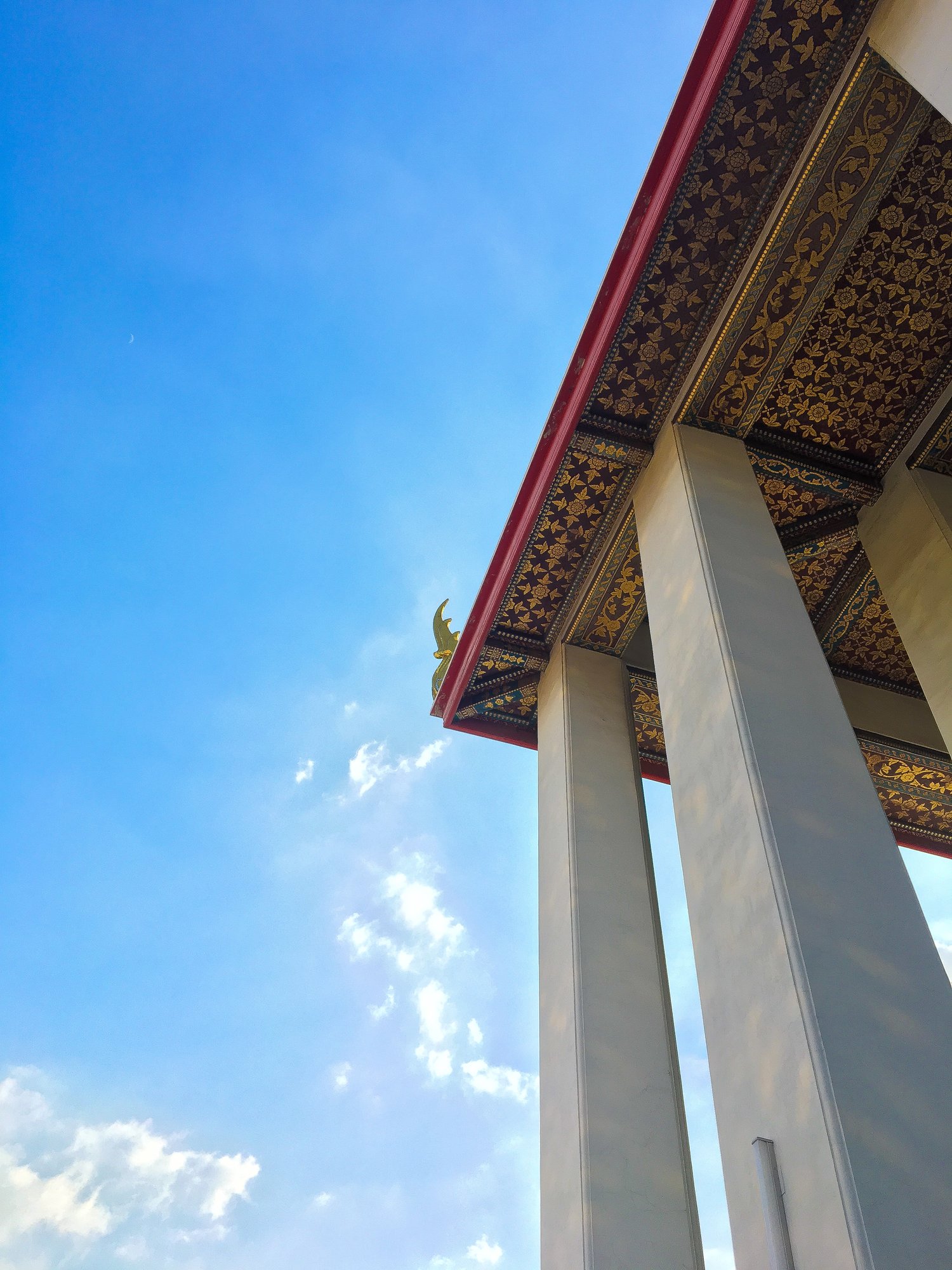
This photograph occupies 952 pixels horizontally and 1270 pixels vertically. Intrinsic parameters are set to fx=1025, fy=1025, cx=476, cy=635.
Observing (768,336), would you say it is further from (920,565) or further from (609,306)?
(920,565)

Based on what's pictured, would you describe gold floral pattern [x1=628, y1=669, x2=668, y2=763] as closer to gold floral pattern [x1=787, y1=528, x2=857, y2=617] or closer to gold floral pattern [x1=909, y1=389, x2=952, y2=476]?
gold floral pattern [x1=787, y1=528, x2=857, y2=617]

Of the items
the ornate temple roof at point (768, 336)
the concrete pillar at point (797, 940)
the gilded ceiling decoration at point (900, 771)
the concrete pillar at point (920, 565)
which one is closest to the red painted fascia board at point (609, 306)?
the ornate temple roof at point (768, 336)

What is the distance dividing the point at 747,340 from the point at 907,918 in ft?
10.0

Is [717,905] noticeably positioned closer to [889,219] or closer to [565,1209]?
[565,1209]

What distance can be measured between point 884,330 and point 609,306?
142 cm

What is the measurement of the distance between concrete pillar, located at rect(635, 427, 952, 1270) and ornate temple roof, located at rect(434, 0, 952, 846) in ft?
3.63

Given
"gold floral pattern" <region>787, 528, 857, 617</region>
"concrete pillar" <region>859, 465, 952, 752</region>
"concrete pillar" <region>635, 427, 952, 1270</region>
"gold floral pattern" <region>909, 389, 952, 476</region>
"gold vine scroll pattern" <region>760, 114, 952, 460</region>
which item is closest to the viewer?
"concrete pillar" <region>635, 427, 952, 1270</region>

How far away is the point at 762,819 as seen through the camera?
11.2 feet

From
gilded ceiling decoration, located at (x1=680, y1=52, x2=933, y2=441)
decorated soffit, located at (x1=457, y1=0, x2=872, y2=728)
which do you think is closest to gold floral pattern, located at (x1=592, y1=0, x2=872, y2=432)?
decorated soffit, located at (x1=457, y1=0, x2=872, y2=728)

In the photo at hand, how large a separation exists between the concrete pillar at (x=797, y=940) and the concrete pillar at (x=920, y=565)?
3.51 feet

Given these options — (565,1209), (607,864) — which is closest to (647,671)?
(607,864)

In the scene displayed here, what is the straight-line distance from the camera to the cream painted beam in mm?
3252

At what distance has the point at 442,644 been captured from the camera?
24.5 feet

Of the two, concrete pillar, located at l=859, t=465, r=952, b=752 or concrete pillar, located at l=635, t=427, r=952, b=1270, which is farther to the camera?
concrete pillar, located at l=859, t=465, r=952, b=752
